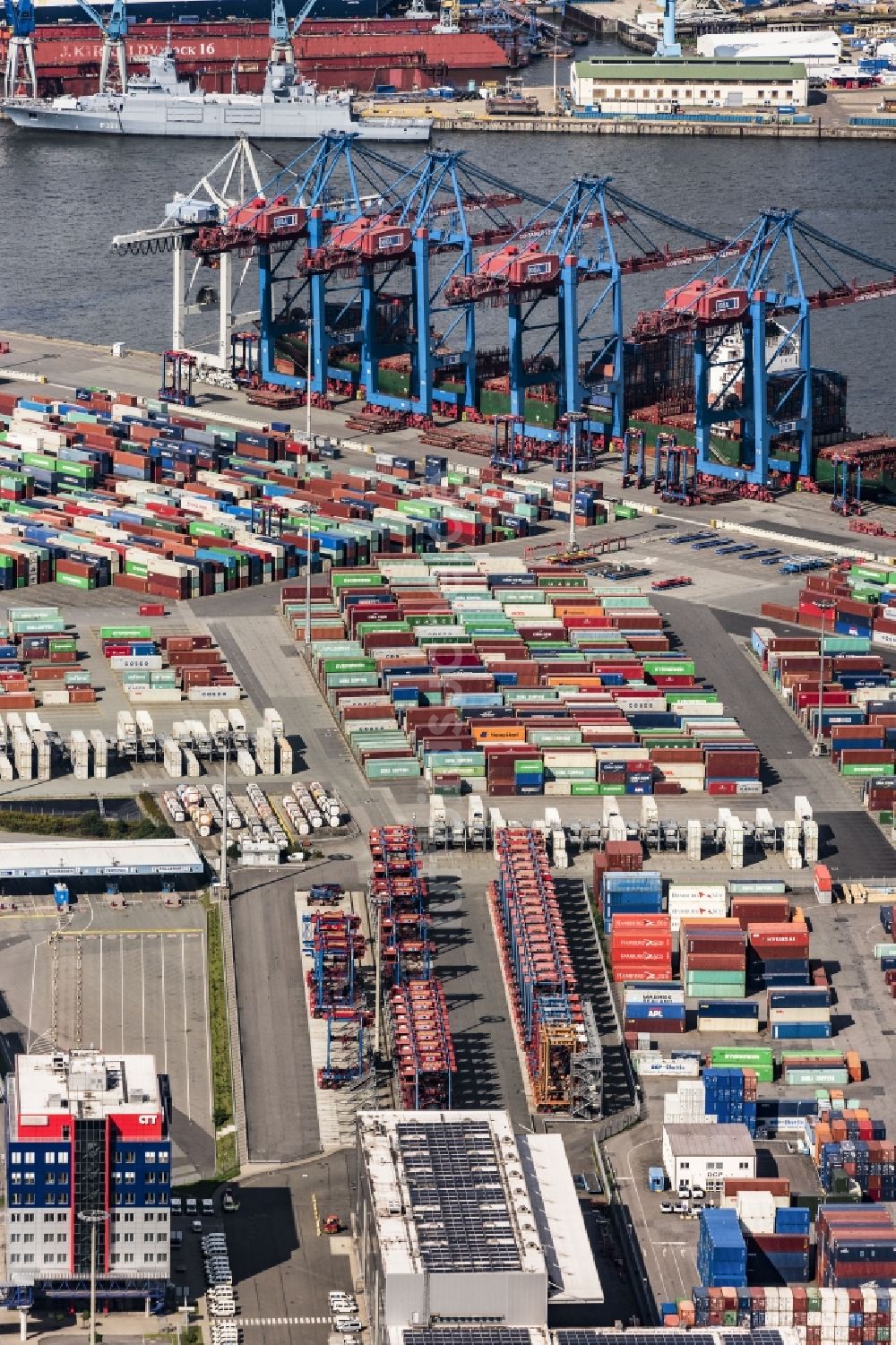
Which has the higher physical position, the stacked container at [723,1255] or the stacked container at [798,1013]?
the stacked container at [798,1013]

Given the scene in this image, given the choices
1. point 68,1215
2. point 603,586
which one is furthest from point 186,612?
point 68,1215

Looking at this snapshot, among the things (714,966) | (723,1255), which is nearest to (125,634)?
(714,966)

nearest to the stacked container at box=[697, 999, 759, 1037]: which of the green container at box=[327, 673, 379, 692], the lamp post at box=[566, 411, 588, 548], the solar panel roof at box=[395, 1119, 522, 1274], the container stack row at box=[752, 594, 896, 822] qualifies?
the solar panel roof at box=[395, 1119, 522, 1274]

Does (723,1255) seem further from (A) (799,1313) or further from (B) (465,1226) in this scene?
(B) (465,1226)

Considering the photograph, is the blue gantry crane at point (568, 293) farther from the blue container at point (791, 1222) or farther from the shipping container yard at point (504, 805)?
the blue container at point (791, 1222)

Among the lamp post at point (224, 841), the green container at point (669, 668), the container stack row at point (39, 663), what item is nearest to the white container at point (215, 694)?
the container stack row at point (39, 663)

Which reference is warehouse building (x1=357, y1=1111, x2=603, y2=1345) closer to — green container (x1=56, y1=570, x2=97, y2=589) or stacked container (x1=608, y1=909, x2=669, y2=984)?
stacked container (x1=608, y1=909, x2=669, y2=984)
